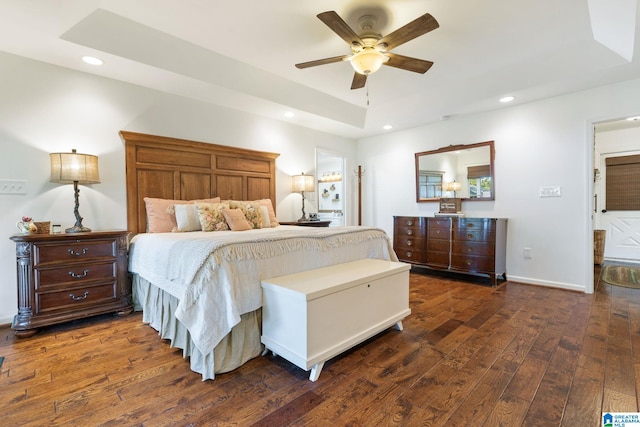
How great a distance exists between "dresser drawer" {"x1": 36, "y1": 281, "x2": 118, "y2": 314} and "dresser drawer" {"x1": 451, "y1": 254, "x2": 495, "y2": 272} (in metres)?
3.96

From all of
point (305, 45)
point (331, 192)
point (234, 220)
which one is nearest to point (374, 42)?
point (305, 45)

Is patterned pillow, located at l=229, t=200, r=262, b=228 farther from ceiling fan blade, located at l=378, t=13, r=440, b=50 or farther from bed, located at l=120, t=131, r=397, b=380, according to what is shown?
ceiling fan blade, located at l=378, t=13, r=440, b=50

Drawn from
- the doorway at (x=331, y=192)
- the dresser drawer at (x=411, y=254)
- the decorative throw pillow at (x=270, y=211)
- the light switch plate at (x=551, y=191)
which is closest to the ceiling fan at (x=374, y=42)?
the decorative throw pillow at (x=270, y=211)

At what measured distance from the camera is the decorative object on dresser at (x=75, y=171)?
2578mm

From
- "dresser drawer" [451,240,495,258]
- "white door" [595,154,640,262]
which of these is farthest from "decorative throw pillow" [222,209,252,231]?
"white door" [595,154,640,262]

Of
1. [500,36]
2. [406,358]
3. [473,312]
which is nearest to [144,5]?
[500,36]

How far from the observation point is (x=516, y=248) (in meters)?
3.98

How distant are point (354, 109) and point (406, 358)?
3799 mm

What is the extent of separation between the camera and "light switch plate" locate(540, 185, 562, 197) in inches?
144

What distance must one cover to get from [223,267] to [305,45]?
2.21 metres

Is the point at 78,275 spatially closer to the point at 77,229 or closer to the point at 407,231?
the point at 77,229

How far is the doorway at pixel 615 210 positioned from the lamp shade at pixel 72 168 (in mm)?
7324

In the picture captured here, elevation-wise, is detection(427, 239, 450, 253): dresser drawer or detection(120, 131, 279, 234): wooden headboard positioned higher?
detection(120, 131, 279, 234): wooden headboard

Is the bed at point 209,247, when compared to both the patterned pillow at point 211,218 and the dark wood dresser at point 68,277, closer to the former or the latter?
the patterned pillow at point 211,218
